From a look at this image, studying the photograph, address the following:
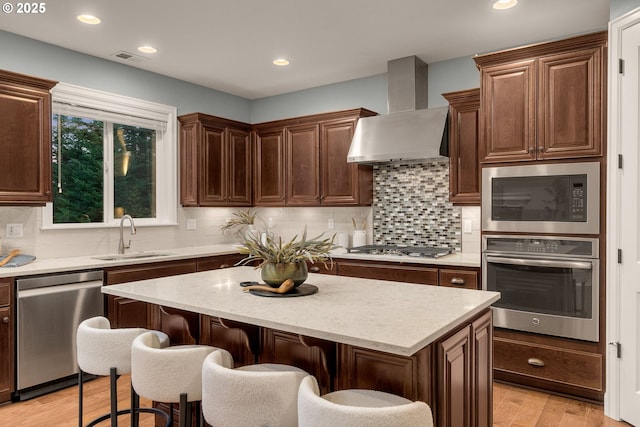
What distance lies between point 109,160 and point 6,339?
1.98 meters

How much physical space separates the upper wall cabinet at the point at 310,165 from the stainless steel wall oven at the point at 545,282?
163 centimetres

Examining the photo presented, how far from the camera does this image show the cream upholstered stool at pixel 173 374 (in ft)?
5.74

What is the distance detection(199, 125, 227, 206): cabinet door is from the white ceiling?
2.35ft

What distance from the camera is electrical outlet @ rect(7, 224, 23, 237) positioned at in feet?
12.0

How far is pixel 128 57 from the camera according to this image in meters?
4.24

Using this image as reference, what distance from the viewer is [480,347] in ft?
6.77

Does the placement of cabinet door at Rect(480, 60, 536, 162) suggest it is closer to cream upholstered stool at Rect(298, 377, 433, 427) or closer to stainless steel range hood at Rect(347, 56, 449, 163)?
stainless steel range hood at Rect(347, 56, 449, 163)

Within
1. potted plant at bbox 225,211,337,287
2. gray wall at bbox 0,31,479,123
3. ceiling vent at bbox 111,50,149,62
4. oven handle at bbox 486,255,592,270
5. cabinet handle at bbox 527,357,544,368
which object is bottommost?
cabinet handle at bbox 527,357,544,368

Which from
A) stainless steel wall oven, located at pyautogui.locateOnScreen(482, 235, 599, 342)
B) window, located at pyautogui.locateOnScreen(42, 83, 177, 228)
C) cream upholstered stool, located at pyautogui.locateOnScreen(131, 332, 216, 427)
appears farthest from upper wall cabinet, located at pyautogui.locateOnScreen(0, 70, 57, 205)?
stainless steel wall oven, located at pyautogui.locateOnScreen(482, 235, 599, 342)

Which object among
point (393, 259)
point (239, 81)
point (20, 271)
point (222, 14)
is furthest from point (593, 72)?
point (20, 271)

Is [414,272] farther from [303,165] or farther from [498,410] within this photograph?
[303,165]

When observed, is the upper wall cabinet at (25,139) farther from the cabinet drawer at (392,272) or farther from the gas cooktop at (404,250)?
the gas cooktop at (404,250)

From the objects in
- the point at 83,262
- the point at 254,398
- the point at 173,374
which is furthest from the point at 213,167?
the point at 254,398

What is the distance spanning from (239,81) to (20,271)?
9.61ft
